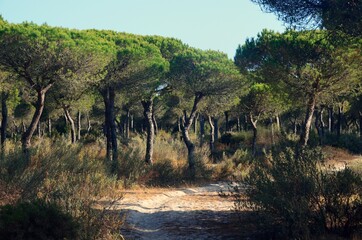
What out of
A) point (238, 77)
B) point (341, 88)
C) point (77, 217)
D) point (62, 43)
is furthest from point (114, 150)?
point (77, 217)

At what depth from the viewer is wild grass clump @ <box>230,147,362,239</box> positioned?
6.24m

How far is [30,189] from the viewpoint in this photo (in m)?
8.76

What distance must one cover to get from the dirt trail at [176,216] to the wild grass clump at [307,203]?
3.06 ft

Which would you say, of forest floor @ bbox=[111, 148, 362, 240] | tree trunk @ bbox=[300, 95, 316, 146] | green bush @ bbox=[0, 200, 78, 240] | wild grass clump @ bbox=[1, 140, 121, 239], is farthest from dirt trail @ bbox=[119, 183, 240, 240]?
tree trunk @ bbox=[300, 95, 316, 146]

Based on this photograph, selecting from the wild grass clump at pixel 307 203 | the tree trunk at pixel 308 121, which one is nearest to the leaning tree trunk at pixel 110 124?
the tree trunk at pixel 308 121

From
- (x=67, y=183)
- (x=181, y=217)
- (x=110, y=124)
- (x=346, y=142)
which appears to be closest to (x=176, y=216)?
(x=181, y=217)

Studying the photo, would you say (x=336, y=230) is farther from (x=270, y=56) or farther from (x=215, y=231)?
(x=270, y=56)

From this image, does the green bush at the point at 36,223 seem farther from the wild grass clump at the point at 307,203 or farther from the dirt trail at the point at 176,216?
the wild grass clump at the point at 307,203

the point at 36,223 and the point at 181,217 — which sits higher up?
the point at 36,223

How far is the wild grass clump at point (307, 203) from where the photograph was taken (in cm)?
624

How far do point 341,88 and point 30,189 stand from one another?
12.2m

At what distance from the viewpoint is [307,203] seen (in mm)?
6449

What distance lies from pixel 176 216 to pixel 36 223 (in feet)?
15.2

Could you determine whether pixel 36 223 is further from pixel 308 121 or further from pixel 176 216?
pixel 308 121
